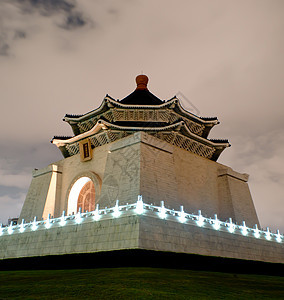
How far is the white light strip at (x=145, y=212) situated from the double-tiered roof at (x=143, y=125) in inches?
275

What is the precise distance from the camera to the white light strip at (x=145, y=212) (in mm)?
14156

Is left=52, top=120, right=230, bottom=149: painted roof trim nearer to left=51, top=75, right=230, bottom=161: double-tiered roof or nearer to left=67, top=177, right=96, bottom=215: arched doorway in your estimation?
left=51, top=75, right=230, bottom=161: double-tiered roof

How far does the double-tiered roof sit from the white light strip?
699 cm

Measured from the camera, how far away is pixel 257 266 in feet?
52.7

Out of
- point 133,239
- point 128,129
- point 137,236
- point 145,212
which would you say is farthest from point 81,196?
point 137,236

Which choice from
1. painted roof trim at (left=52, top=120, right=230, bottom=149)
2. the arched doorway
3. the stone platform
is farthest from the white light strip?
painted roof trim at (left=52, top=120, right=230, bottom=149)

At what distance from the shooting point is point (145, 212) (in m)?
13.6

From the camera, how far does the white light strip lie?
14156mm

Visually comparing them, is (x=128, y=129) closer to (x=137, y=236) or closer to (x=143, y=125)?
(x=143, y=125)

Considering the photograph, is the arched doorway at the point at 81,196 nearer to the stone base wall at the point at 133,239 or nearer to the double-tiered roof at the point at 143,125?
the double-tiered roof at the point at 143,125

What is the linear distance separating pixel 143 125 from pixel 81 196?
7.55 meters

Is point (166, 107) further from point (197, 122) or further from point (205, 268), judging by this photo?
point (205, 268)

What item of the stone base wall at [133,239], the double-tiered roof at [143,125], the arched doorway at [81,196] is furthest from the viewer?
the arched doorway at [81,196]

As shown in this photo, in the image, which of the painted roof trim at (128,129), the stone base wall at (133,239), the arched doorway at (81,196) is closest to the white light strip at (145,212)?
the stone base wall at (133,239)
